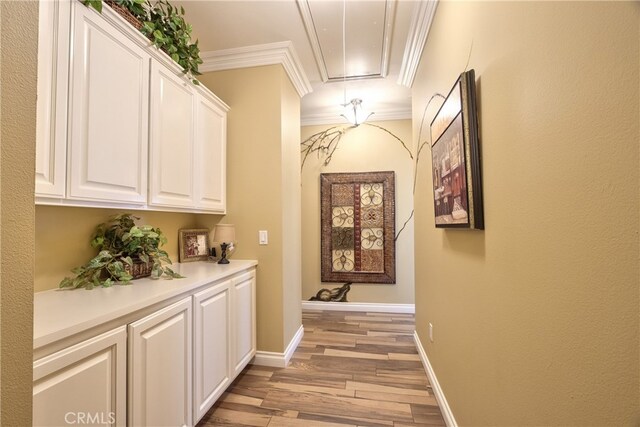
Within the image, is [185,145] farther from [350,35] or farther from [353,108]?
[353,108]

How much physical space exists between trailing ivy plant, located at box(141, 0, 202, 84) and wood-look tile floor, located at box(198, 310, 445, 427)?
229 cm

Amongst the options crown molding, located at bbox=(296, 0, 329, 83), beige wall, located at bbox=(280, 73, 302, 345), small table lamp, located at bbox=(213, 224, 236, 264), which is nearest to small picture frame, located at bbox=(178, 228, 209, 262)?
small table lamp, located at bbox=(213, 224, 236, 264)

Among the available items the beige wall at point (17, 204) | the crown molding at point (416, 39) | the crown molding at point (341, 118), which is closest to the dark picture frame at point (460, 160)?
the crown molding at point (416, 39)

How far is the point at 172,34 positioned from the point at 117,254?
1449 mm

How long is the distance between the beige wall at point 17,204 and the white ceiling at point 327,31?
172cm

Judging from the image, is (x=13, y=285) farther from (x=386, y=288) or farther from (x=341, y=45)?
(x=386, y=288)

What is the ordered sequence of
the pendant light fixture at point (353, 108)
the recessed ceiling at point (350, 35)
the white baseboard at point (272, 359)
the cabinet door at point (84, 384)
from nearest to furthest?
the cabinet door at point (84, 384), the recessed ceiling at point (350, 35), the white baseboard at point (272, 359), the pendant light fixture at point (353, 108)

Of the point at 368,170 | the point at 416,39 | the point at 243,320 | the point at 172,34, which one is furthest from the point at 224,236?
the point at 368,170

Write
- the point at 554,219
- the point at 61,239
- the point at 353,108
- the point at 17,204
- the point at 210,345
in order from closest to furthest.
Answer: the point at 17,204 → the point at 554,219 → the point at 61,239 → the point at 210,345 → the point at 353,108

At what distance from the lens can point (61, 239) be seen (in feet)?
4.47

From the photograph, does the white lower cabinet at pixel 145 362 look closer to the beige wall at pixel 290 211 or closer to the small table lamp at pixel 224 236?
the small table lamp at pixel 224 236

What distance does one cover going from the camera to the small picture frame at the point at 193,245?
2.16 meters

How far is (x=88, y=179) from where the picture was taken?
1202 millimetres

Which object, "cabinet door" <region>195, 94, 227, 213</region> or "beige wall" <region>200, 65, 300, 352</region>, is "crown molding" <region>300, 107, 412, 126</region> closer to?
"beige wall" <region>200, 65, 300, 352</region>
